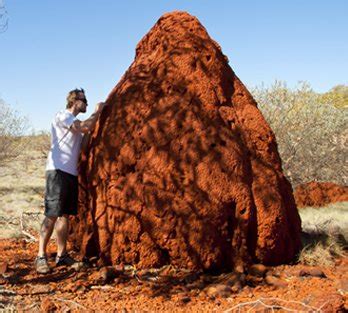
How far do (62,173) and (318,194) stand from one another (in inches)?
324

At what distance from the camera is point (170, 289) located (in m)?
4.19

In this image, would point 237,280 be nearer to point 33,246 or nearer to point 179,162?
point 179,162

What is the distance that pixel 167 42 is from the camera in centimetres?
536

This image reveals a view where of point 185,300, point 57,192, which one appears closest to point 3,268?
point 57,192

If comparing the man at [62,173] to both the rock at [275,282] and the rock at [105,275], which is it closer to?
the rock at [105,275]

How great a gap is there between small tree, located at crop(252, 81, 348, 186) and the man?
10.5 m

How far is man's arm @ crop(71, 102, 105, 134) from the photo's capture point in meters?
4.71

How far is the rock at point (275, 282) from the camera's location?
4.25 metres

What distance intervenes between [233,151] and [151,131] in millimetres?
A: 764

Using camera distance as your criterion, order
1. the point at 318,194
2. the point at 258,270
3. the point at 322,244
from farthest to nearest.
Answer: the point at 318,194
the point at 322,244
the point at 258,270

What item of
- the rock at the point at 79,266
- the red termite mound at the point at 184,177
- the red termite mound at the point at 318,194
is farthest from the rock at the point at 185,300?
the red termite mound at the point at 318,194

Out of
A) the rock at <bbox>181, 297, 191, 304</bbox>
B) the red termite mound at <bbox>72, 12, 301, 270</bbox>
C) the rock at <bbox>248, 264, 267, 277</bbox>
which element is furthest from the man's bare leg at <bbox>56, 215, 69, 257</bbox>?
the rock at <bbox>248, 264, 267, 277</bbox>

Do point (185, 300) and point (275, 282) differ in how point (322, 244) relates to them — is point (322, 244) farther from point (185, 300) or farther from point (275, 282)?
point (185, 300)

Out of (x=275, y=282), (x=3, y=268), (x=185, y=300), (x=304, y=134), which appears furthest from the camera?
(x=304, y=134)
